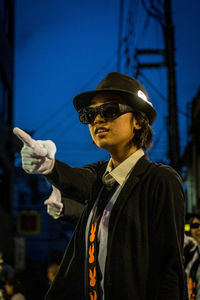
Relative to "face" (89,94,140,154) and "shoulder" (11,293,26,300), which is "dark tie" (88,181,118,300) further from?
"shoulder" (11,293,26,300)

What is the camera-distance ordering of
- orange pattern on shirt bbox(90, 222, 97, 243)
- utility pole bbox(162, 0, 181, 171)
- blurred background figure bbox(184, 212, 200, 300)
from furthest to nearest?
utility pole bbox(162, 0, 181, 171) → blurred background figure bbox(184, 212, 200, 300) → orange pattern on shirt bbox(90, 222, 97, 243)

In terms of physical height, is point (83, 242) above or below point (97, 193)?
below

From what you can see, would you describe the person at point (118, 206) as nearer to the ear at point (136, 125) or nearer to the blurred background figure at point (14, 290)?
the ear at point (136, 125)

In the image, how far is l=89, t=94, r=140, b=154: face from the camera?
269cm

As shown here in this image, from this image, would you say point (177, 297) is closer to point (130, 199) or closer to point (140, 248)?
point (140, 248)

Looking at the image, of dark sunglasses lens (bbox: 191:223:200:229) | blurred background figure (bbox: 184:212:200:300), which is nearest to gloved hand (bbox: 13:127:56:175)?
blurred background figure (bbox: 184:212:200:300)

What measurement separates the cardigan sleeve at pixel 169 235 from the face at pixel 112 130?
332 mm

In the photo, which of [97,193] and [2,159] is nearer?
[97,193]

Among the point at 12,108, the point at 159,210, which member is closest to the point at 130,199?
the point at 159,210

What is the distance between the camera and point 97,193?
286 cm

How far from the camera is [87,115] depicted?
8.95ft

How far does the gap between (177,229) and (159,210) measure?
5.2 inches

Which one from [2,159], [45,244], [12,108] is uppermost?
[12,108]

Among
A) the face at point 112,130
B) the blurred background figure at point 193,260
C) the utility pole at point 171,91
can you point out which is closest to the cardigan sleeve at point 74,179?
the face at point 112,130
